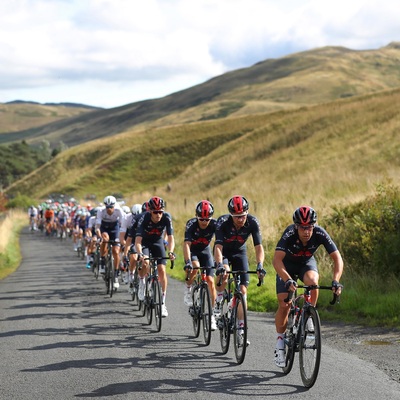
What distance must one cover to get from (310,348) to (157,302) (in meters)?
4.92

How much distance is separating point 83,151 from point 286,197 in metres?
98.0

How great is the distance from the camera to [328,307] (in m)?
14.4

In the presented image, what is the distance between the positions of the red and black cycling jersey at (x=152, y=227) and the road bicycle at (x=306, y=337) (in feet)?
17.4

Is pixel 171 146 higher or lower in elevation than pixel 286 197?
higher

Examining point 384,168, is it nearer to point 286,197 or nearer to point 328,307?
point 286,197

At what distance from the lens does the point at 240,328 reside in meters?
9.59

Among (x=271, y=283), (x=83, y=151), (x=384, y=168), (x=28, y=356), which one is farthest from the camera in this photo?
(x=83, y=151)

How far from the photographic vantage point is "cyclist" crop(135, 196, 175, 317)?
1329cm

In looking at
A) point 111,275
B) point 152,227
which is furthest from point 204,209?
point 111,275

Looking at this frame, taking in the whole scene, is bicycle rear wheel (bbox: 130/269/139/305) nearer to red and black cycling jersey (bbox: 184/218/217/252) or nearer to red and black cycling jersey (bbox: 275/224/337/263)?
red and black cycling jersey (bbox: 184/218/217/252)

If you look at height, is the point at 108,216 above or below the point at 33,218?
below

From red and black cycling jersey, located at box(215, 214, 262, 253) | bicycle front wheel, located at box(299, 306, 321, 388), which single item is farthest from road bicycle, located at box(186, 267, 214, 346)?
bicycle front wheel, located at box(299, 306, 321, 388)

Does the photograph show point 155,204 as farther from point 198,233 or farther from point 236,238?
point 236,238

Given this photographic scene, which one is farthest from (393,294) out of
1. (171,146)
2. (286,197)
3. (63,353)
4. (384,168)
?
(171,146)
